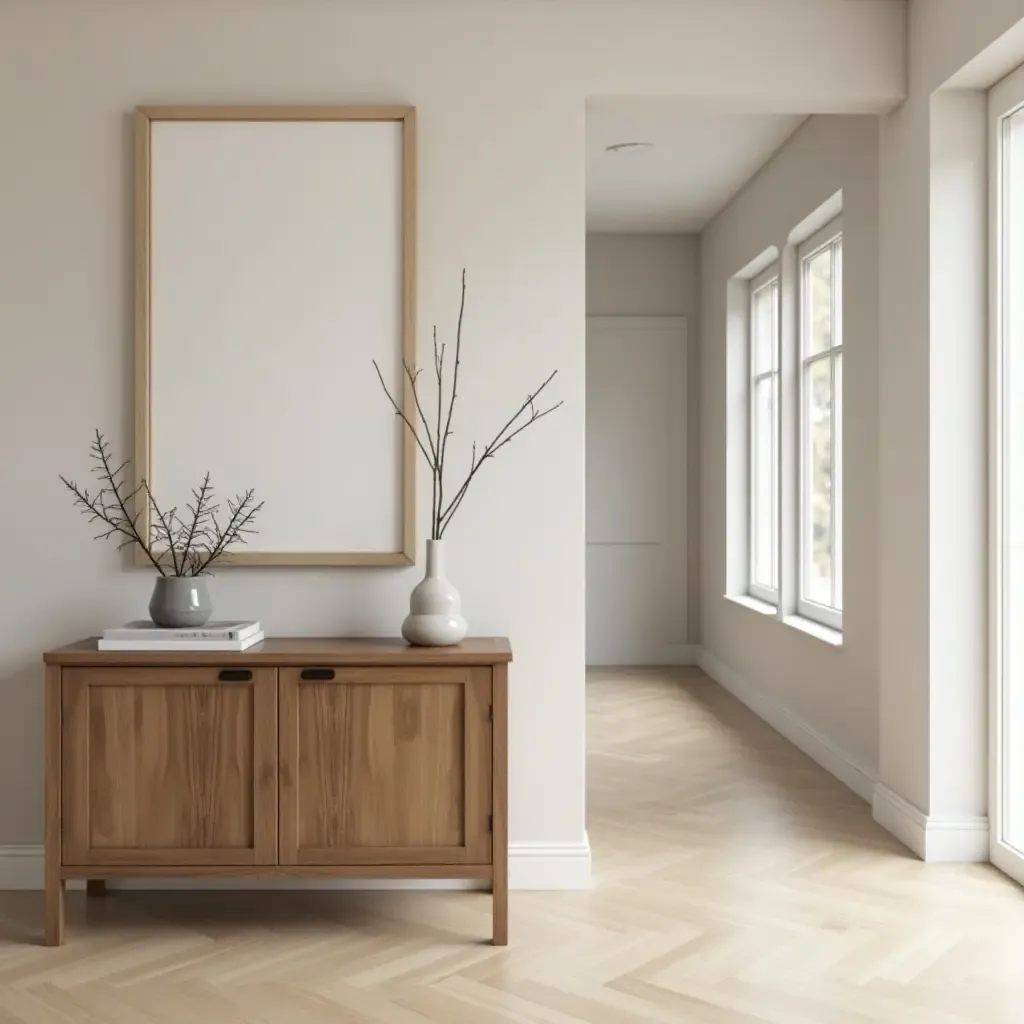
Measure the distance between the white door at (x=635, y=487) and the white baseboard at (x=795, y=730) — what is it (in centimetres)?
61

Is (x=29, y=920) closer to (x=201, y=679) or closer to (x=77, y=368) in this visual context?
(x=201, y=679)

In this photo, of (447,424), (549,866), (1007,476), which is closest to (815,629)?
(1007,476)

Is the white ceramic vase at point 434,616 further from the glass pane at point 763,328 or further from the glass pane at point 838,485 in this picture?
the glass pane at point 763,328

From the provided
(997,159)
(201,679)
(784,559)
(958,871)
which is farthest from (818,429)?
(201,679)

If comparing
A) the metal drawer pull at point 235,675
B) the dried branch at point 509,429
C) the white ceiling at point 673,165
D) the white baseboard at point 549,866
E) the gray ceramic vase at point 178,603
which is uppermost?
the white ceiling at point 673,165

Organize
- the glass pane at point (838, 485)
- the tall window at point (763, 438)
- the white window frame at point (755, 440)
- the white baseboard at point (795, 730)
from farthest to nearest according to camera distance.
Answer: the tall window at point (763, 438) < the white window frame at point (755, 440) < the glass pane at point (838, 485) < the white baseboard at point (795, 730)

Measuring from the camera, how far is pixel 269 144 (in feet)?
11.8

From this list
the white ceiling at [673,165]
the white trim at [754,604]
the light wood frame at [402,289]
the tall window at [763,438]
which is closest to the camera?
the light wood frame at [402,289]

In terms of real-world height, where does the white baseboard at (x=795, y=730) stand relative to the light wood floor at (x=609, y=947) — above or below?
above

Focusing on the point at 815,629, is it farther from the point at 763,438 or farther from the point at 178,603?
the point at 178,603

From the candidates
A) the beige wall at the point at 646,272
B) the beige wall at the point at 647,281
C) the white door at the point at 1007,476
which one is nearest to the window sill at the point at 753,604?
the beige wall at the point at 647,281

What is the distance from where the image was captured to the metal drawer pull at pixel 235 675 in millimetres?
3164

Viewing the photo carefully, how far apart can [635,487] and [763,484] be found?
1.35 meters

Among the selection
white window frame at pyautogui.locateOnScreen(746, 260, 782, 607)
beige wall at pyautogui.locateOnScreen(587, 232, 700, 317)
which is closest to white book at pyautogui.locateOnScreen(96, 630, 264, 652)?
white window frame at pyautogui.locateOnScreen(746, 260, 782, 607)
